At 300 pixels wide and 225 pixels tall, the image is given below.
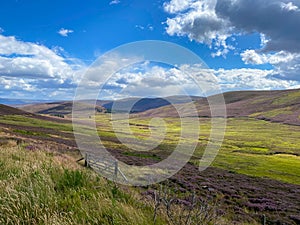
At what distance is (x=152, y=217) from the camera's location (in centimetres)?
542

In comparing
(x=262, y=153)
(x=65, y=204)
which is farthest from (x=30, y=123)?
(x=65, y=204)

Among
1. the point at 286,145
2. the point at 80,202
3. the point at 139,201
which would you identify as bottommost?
the point at 286,145

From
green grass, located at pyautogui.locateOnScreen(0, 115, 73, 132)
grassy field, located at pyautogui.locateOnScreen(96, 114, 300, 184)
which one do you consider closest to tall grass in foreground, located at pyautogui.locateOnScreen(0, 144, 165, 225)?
grassy field, located at pyautogui.locateOnScreen(96, 114, 300, 184)

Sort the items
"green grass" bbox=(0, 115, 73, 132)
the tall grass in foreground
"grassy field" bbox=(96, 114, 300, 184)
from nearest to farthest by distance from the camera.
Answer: the tall grass in foreground
"grassy field" bbox=(96, 114, 300, 184)
"green grass" bbox=(0, 115, 73, 132)

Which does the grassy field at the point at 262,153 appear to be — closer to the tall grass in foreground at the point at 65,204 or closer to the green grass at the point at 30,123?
the green grass at the point at 30,123

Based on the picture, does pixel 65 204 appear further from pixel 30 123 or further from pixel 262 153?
pixel 30 123

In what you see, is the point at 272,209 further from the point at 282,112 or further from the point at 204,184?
the point at 282,112

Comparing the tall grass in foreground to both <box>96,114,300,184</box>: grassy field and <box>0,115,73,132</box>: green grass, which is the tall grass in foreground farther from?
<box>0,115,73,132</box>: green grass

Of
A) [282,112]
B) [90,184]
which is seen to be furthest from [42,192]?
[282,112]

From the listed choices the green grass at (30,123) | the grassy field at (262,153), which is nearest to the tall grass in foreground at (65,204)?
the grassy field at (262,153)

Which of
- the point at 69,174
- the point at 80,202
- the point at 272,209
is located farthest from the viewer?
the point at 272,209

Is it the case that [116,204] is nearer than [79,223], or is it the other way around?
[79,223]

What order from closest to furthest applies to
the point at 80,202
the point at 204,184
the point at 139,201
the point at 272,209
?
1. the point at 80,202
2. the point at 139,201
3. the point at 272,209
4. the point at 204,184

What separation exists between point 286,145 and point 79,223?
102 metres
